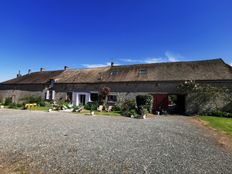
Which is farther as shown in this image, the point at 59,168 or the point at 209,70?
the point at 209,70

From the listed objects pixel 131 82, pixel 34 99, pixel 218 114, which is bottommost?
pixel 218 114

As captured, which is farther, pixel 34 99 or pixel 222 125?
pixel 34 99

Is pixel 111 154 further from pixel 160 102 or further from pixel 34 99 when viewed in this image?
pixel 34 99

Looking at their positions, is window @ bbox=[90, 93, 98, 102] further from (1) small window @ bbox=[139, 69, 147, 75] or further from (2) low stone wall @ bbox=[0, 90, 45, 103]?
(2) low stone wall @ bbox=[0, 90, 45, 103]

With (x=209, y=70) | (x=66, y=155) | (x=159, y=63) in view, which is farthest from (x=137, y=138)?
(x=159, y=63)

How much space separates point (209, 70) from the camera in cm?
2217

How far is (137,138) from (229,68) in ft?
57.8

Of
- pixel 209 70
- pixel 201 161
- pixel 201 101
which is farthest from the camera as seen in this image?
pixel 209 70

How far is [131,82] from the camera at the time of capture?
24047 mm

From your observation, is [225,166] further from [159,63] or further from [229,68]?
[159,63]

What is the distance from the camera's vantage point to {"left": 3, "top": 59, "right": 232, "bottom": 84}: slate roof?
21750mm

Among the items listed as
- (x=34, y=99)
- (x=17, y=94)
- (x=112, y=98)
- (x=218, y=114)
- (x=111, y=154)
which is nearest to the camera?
(x=111, y=154)

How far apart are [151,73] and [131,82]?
2.82m

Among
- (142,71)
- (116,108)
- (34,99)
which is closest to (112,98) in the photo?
(116,108)
